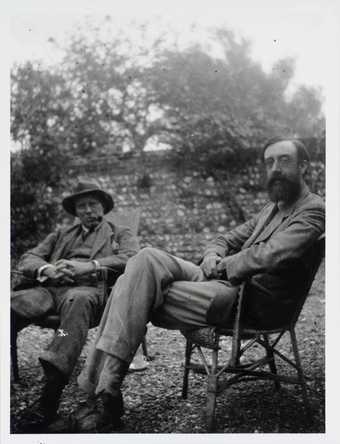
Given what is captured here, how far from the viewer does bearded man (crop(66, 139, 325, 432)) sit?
8.02 feet

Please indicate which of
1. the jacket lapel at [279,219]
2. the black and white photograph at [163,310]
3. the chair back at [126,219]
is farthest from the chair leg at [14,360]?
the jacket lapel at [279,219]

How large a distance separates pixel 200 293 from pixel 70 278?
1.22m

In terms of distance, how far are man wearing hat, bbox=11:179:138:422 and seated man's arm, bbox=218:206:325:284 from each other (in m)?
1.03

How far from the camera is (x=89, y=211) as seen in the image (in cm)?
384

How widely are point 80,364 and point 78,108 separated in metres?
5.69

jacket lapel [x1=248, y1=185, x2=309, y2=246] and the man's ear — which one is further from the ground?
the man's ear

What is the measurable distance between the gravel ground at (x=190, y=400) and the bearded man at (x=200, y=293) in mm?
338

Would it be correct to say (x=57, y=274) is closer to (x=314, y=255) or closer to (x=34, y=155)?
(x=314, y=255)

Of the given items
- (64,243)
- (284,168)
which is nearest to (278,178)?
(284,168)

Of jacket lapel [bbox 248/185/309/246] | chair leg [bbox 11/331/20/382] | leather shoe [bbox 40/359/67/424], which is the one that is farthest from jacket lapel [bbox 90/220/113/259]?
jacket lapel [bbox 248/185/309/246]

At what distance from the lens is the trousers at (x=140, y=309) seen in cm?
244

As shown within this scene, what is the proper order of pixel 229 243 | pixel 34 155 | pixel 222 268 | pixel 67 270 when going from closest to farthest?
1. pixel 222 268
2. pixel 229 243
3. pixel 67 270
4. pixel 34 155

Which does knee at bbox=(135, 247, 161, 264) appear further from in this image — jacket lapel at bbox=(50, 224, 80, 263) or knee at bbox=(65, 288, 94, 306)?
jacket lapel at bbox=(50, 224, 80, 263)
